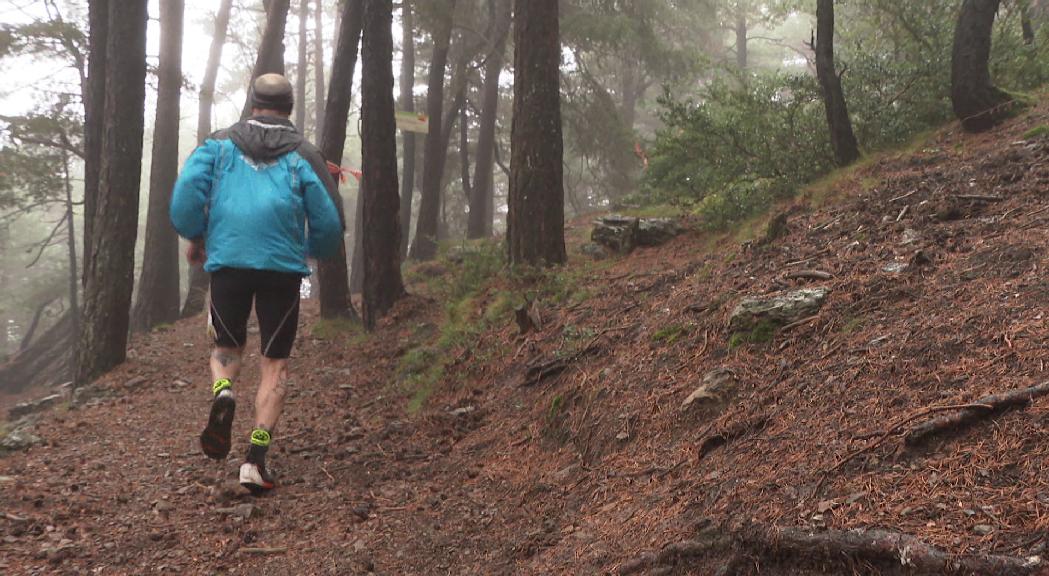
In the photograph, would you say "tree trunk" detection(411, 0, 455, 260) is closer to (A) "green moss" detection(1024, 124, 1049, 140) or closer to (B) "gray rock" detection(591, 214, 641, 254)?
(B) "gray rock" detection(591, 214, 641, 254)

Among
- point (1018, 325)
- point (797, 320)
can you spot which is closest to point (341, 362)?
point (797, 320)

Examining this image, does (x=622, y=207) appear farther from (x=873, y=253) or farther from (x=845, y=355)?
(x=845, y=355)

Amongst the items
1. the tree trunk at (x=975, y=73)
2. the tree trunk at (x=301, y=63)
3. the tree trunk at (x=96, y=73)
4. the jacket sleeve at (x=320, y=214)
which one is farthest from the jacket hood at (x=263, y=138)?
the tree trunk at (x=301, y=63)

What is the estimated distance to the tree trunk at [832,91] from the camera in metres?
7.56

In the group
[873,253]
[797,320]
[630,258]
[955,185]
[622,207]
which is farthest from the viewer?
[622,207]

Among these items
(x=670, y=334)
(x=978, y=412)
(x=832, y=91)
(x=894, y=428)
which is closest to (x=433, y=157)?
(x=832, y=91)

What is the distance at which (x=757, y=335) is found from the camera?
13.7 ft

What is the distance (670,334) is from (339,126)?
7664mm

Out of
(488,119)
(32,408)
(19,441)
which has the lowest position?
(32,408)

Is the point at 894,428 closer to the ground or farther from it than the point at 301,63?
closer to the ground

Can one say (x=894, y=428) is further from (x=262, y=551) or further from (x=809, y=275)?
(x=262, y=551)

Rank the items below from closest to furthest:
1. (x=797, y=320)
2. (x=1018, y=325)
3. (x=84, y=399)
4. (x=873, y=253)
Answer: (x=1018, y=325) → (x=797, y=320) → (x=873, y=253) → (x=84, y=399)

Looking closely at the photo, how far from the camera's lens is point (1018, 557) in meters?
1.88

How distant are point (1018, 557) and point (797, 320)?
2.30m
